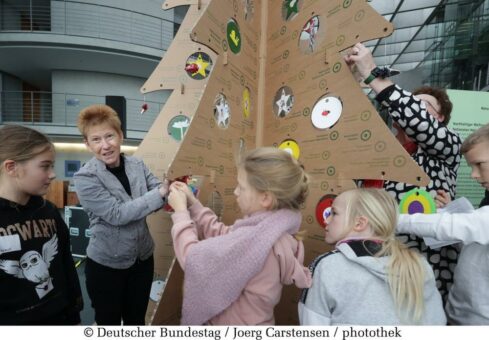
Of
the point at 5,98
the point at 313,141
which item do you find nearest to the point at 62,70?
the point at 5,98

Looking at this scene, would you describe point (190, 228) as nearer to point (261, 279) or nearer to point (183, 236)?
Result: point (183, 236)

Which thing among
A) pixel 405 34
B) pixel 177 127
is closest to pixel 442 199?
pixel 177 127

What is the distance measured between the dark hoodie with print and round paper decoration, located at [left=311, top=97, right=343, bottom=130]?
3.74 feet

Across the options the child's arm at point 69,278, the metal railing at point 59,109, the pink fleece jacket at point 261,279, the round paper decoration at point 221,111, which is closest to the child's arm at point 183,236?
the pink fleece jacket at point 261,279

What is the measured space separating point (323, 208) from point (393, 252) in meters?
0.45

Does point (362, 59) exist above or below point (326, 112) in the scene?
above

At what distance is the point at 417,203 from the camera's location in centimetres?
112

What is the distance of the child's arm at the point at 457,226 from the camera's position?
0.88m

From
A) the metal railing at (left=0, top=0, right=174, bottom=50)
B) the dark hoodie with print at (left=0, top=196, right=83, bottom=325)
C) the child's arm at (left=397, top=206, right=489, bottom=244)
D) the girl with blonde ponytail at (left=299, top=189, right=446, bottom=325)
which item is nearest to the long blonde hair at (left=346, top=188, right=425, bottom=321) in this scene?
the girl with blonde ponytail at (left=299, top=189, right=446, bottom=325)

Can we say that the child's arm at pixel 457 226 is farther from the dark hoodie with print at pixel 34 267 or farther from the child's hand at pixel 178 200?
the dark hoodie with print at pixel 34 267

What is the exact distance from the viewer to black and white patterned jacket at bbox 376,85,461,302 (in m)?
1.04

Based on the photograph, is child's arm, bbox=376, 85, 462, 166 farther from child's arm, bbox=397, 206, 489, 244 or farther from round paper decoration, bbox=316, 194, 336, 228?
round paper decoration, bbox=316, 194, 336, 228

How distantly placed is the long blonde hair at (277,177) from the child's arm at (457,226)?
42 cm

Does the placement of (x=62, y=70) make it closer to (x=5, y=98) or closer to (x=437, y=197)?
(x=5, y=98)
